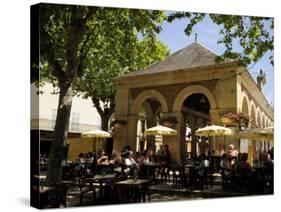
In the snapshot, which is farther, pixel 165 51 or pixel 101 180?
pixel 165 51

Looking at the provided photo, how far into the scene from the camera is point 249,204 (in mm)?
11914

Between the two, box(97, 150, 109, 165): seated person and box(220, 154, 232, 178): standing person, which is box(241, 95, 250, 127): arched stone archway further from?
box(97, 150, 109, 165): seated person

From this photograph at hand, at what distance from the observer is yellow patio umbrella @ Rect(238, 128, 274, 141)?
12.7 metres

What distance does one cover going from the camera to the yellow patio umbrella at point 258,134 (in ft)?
41.5

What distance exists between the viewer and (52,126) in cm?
1055

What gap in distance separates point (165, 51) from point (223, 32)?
1.48 metres

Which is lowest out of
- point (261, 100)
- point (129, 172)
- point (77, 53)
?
point (129, 172)

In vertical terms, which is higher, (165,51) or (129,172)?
(165,51)

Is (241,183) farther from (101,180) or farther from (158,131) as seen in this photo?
(101,180)

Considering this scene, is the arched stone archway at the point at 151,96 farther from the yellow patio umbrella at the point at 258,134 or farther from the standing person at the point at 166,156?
the yellow patio umbrella at the point at 258,134

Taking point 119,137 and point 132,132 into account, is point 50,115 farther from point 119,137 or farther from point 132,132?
point 132,132

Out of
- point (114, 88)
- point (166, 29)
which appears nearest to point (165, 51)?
point (166, 29)

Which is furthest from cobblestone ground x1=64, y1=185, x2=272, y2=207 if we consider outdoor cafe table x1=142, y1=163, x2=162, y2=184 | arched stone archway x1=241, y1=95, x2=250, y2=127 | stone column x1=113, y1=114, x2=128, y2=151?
arched stone archway x1=241, y1=95, x2=250, y2=127

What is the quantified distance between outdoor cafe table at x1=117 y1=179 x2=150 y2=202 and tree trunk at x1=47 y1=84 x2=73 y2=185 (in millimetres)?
1369
